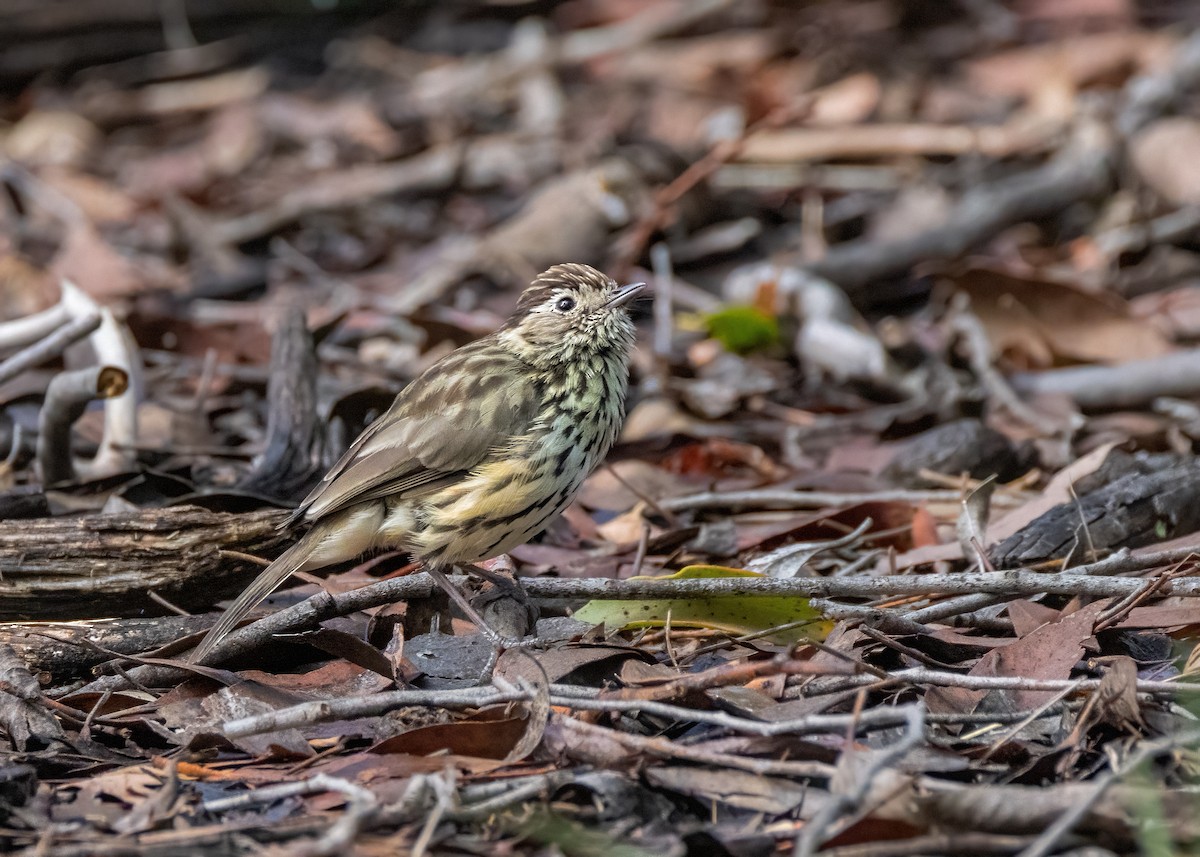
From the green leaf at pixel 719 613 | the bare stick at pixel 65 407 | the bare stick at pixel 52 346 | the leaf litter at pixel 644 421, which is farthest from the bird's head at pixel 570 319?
the bare stick at pixel 52 346

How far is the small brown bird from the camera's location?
5262 millimetres

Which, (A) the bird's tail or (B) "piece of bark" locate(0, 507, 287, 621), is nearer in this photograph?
(A) the bird's tail

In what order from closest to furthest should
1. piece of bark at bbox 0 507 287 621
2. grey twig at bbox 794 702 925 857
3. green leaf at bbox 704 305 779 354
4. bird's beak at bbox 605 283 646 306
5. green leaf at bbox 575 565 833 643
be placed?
grey twig at bbox 794 702 925 857 < green leaf at bbox 575 565 833 643 < piece of bark at bbox 0 507 287 621 < bird's beak at bbox 605 283 646 306 < green leaf at bbox 704 305 779 354

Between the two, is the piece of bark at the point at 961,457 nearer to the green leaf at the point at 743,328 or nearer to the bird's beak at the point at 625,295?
the bird's beak at the point at 625,295

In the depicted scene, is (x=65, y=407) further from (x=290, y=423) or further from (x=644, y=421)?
(x=644, y=421)

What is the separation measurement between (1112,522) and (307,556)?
9.28 ft

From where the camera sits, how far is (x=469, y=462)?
17.7 ft

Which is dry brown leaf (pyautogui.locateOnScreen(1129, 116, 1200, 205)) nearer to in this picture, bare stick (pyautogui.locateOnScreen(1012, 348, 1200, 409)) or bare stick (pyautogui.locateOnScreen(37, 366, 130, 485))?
bare stick (pyautogui.locateOnScreen(1012, 348, 1200, 409))

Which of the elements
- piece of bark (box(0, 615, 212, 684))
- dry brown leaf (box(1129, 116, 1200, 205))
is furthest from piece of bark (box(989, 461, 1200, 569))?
dry brown leaf (box(1129, 116, 1200, 205))

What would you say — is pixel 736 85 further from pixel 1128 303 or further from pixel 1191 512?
pixel 1191 512

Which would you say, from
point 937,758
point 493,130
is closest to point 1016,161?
point 493,130

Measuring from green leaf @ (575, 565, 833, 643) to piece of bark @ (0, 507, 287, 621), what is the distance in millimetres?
1318

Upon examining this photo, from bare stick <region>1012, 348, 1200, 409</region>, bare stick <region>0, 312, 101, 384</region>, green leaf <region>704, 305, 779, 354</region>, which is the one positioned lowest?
bare stick <region>1012, 348, 1200, 409</region>

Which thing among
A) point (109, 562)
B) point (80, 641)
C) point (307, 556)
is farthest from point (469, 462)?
point (80, 641)
